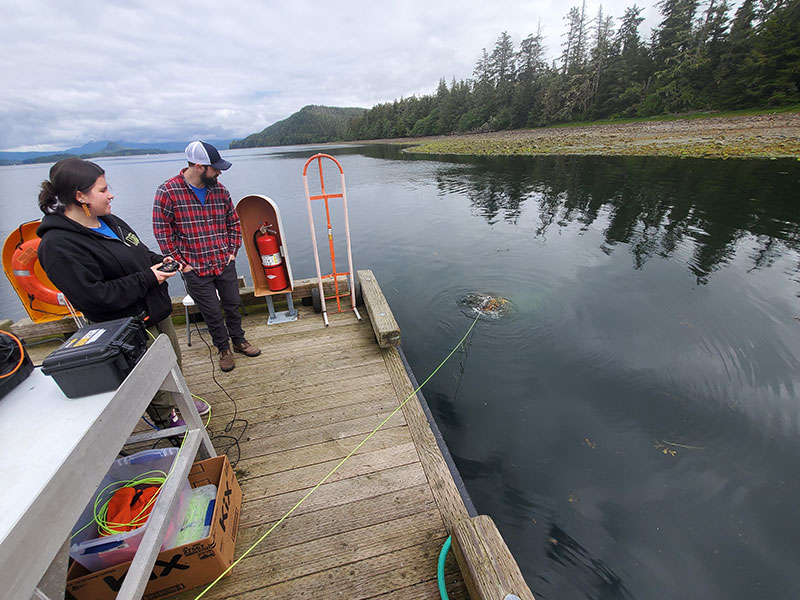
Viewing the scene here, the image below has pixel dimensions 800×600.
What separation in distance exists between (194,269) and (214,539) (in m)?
2.49

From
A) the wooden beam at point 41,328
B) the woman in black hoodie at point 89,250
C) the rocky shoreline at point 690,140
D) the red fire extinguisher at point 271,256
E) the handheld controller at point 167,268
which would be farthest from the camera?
the rocky shoreline at point 690,140

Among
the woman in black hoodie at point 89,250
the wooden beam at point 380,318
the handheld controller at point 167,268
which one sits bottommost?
the wooden beam at point 380,318

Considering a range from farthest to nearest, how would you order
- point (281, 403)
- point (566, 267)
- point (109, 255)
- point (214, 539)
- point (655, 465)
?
point (566, 267)
point (655, 465)
point (281, 403)
point (109, 255)
point (214, 539)

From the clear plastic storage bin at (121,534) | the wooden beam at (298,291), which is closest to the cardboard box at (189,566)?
the clear plastic storage bin at (121,534)

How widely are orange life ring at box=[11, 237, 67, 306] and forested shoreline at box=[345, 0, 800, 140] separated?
53.3 metres

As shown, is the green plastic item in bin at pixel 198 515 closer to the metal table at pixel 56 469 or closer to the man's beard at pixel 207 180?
the metal table at pixel 56 469

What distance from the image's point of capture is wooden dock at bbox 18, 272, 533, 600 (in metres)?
2.02

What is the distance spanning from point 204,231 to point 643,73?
226 feet

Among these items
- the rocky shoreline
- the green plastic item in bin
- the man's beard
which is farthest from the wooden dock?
the rocky shoreline

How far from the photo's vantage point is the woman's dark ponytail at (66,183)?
2.11m

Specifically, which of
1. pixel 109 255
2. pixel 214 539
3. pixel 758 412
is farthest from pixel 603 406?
pixel 109 255

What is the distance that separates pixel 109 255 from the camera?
2359mm

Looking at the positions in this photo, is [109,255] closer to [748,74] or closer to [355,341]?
[355,341]

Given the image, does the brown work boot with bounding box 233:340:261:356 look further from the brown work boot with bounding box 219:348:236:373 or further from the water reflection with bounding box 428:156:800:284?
the water reflection with bounding box 428:156:800:284
